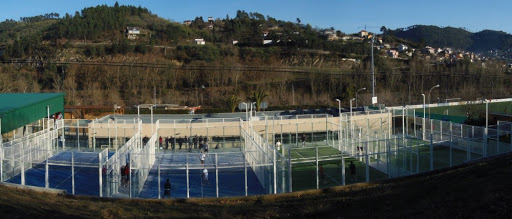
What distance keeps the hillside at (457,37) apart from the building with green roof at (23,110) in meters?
138

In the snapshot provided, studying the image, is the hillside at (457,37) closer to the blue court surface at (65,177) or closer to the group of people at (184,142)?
the group of people at (184,142)

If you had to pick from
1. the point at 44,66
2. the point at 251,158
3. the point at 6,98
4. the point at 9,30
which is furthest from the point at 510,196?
the point at 9,30

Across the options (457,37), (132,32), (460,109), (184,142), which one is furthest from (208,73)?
(457,37)

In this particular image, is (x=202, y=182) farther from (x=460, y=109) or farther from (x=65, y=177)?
(x=460, y=109)

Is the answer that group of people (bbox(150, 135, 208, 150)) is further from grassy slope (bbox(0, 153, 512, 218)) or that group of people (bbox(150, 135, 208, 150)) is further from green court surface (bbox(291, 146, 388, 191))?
grassy slope (bbox(0, 153, 512, 218))

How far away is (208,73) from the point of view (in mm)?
58844

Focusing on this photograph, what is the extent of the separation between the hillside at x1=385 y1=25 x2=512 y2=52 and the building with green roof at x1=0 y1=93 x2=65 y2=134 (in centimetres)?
13809

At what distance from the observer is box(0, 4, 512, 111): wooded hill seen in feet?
168

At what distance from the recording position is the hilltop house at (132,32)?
85.7 m

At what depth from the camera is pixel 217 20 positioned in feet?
405

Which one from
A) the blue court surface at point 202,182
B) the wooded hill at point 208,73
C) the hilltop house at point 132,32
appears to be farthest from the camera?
the hilltop house at point 132,32

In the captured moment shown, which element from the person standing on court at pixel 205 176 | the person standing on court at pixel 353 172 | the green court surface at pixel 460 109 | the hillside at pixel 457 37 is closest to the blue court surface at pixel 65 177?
the person standing on court at pixel 205 176

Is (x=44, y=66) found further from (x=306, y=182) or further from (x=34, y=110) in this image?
(x=306, y=182)

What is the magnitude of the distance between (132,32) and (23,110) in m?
69.4
